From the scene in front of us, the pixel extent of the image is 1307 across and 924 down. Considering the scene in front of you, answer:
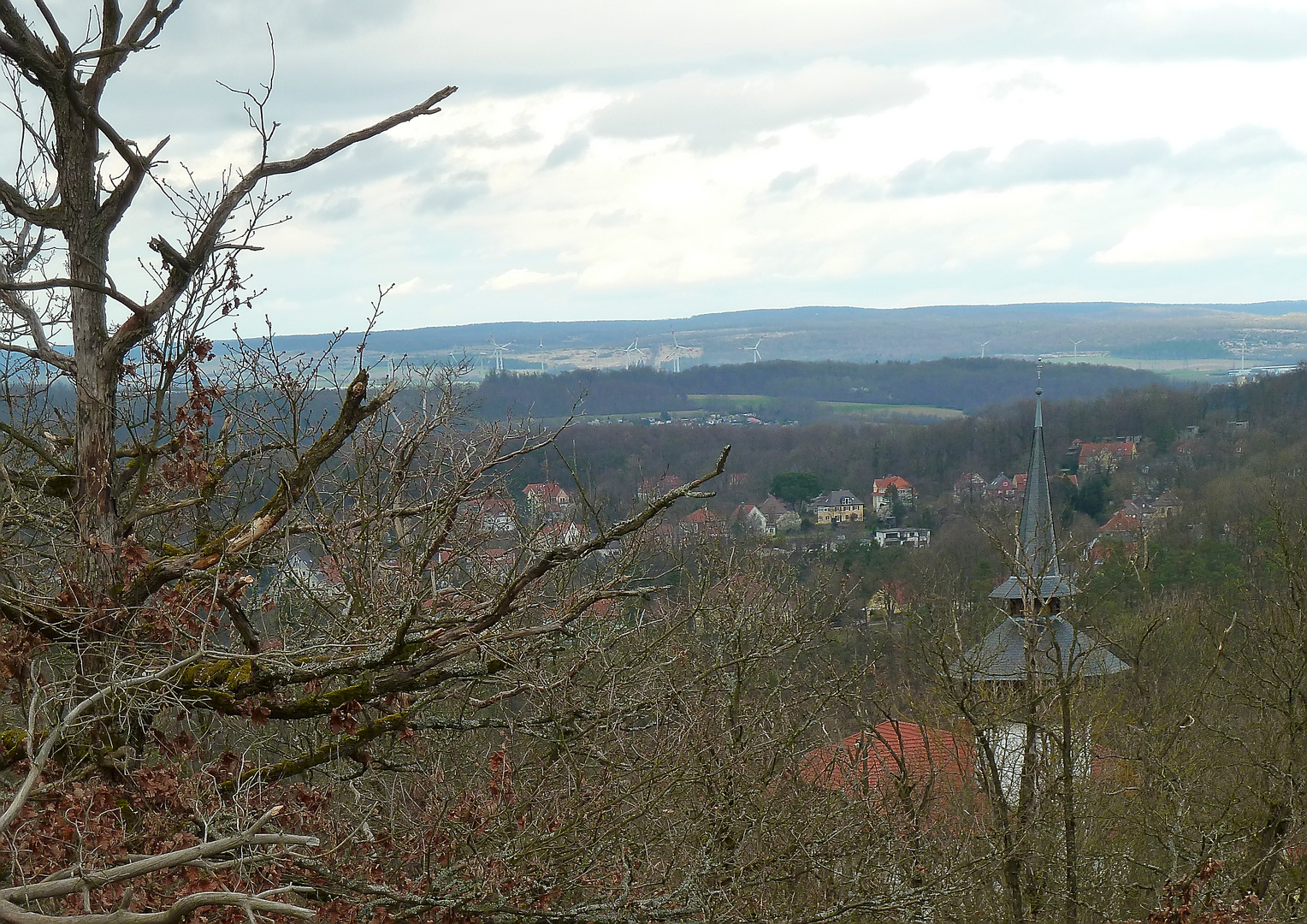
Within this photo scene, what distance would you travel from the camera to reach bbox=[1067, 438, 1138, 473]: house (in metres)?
60.4

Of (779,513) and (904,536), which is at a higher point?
(779,513)

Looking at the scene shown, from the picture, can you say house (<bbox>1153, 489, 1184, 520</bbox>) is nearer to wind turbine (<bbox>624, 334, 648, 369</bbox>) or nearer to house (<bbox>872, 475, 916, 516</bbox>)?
house (<bbox>872, 475, 916, 516</bbox>)

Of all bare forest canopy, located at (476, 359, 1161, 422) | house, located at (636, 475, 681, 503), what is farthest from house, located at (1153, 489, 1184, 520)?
bare forest canopy, located at (476, 359, 1161, 422)

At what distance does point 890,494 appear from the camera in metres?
64.4

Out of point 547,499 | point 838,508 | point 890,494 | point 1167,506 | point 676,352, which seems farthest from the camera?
point 676,352

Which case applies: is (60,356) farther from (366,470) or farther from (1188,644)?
(1188,644)

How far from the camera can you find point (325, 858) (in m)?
6.21

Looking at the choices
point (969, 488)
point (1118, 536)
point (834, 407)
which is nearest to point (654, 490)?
point (1118, 536)

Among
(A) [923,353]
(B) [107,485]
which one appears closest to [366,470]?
(B) [107,485]

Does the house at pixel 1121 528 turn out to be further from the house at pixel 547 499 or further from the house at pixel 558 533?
the house at pixel 558 533

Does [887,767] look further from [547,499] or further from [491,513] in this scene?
[491,513]

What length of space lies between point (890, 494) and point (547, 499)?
55181 mm

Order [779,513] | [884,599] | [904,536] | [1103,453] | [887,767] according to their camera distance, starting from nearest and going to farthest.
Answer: [887,767], [884,599], [904,536], [779,513], [1103,453]

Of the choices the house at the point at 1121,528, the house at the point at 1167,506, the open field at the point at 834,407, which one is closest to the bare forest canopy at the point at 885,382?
the open field at the point at 834,407
